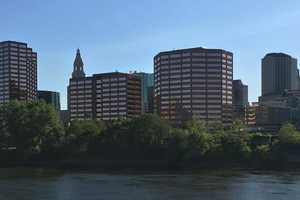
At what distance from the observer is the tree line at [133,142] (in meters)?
138

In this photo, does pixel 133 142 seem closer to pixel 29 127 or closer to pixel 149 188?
pixel 29 127

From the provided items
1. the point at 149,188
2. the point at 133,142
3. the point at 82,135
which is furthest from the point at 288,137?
the point at 149,188

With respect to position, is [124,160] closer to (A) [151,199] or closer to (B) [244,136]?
(B) [244,136]

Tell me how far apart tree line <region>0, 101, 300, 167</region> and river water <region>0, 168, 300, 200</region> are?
36187mm

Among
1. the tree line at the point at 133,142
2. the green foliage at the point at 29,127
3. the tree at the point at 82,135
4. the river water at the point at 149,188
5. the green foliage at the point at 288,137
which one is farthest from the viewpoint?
the tree at the point at 82,135

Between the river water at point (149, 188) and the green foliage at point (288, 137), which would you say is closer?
the river water at point (149, 188)

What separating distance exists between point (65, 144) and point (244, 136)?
42.2 metres

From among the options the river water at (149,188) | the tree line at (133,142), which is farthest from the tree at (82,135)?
the river water at (149,188)

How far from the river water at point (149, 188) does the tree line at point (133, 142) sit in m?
36.2

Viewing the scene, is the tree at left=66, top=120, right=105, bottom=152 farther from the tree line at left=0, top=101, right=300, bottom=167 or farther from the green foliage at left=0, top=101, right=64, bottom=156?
the green foliage at left=0, top=101, right=64, bottom=156

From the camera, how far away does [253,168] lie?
432ft

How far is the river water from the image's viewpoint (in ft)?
236

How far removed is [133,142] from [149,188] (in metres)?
64.1

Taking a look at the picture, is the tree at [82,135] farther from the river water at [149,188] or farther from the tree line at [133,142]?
the river water at [149,188]
